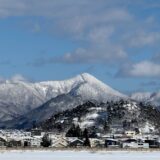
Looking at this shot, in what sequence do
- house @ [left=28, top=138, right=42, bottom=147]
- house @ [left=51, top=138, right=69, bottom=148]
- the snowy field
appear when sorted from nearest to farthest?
the snowy field, house @ [left=51, top=138, right=69, bottom=148], house @ [left=28, top=138, right=42, bottom=147]

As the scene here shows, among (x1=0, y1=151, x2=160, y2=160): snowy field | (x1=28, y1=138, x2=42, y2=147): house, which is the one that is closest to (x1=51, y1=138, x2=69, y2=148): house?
(x1=28, y1=138, x2=42, y2=147): house

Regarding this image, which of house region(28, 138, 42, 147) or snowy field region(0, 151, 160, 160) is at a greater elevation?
house region(28, 138, 42, 147)

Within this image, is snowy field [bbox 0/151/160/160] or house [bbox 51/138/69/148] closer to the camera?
snowy field [bbox 0/151/160/160]

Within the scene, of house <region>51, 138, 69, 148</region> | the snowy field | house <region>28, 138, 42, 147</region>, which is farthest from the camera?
house <region>28, 138, 42, 147</region>

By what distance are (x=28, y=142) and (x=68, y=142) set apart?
36.7 feet

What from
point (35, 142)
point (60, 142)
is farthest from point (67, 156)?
point (35, 142)

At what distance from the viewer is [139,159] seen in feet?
243

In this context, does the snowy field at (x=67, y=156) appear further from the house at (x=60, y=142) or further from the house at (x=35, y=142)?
the house at (x=35, y=142)

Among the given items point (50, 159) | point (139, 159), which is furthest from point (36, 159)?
point (139, 159)

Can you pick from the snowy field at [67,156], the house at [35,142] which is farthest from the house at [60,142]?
the snowy field at [67,156]

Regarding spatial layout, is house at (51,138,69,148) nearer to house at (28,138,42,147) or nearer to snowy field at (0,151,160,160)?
house at (28,138,42,147)

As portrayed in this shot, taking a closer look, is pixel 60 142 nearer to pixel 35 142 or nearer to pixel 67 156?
pixel 35 142

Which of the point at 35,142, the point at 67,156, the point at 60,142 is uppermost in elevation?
the point at 35,142

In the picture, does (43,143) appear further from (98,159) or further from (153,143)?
(98,159)
